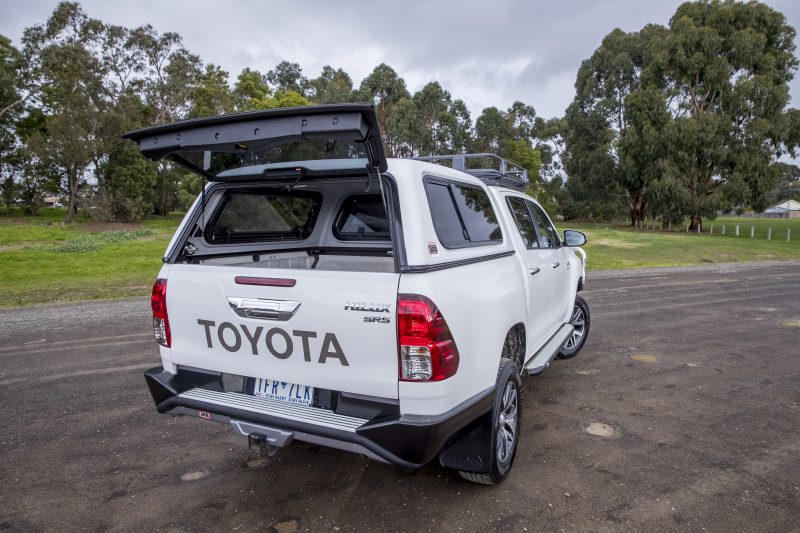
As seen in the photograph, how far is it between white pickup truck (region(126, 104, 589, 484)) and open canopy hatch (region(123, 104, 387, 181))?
0.03 ft

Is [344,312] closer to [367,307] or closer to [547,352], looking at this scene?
[367,307]

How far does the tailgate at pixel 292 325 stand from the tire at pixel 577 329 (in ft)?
13.1

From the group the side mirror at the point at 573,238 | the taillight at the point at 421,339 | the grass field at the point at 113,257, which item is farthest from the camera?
the grass field at the point at 113,257

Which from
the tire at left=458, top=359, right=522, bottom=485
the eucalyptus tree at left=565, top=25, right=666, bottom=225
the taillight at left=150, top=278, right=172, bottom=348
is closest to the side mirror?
the tire at left=458, top=359, right=522, bottom=485

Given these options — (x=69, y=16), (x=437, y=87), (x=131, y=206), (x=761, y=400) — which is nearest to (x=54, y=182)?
(x=131, y=206)

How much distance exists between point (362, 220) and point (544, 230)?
80.2 inches

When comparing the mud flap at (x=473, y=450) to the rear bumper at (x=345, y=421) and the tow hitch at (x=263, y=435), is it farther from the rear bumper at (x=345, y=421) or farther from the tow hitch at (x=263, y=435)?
the tow hitch at (x=263, y=435)

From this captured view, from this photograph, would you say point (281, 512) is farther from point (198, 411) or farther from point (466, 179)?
point (466, 179)

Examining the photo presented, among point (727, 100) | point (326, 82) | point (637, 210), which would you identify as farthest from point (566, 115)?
point (326, 82)

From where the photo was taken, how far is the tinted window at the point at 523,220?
175 inches

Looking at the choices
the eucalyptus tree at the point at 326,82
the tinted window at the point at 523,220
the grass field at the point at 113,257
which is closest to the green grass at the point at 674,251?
the grass field at the point at 113,257

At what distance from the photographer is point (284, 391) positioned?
2.92 metres

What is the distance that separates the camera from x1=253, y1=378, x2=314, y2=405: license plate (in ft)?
9.34

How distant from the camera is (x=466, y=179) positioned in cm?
370
